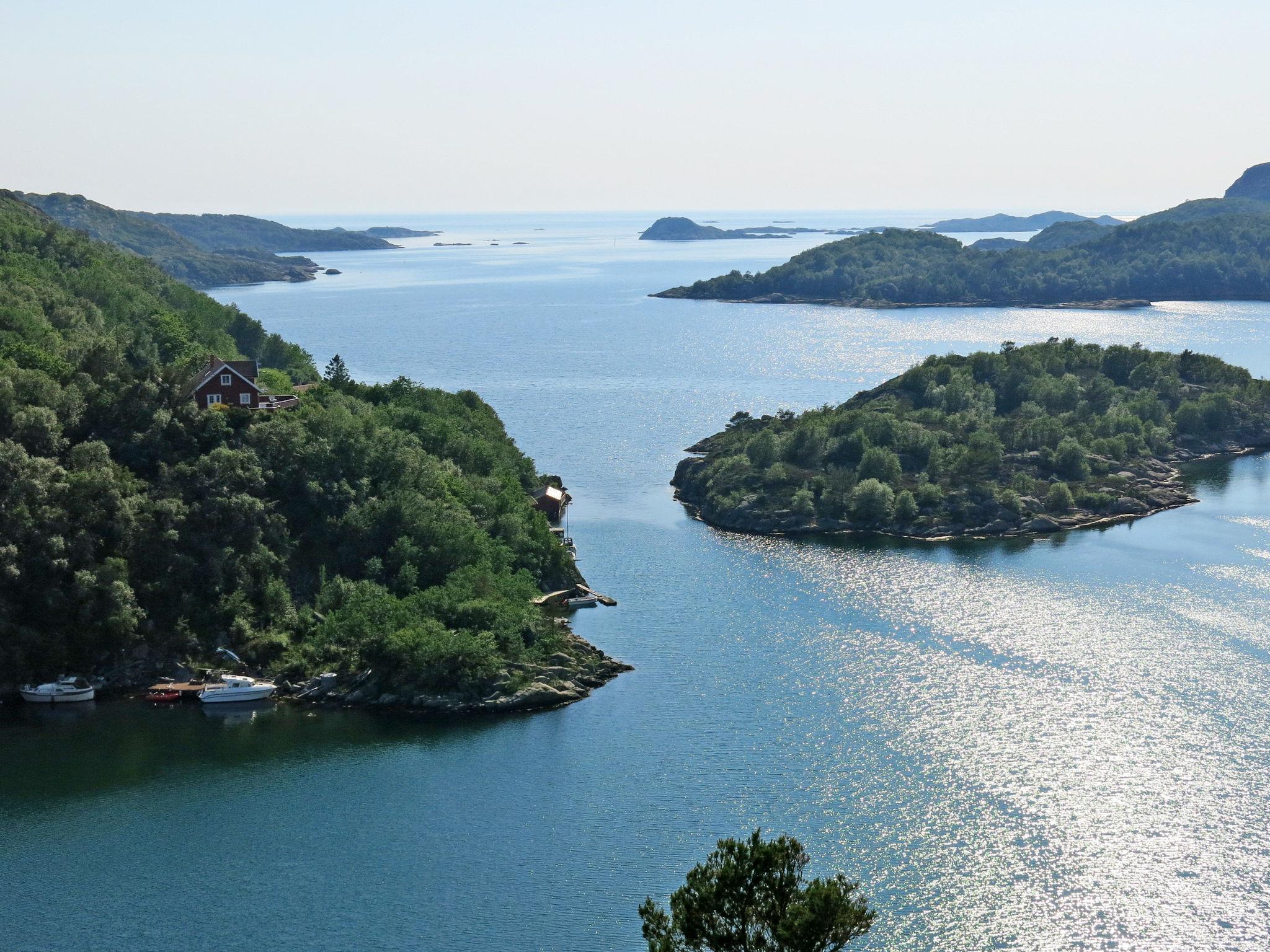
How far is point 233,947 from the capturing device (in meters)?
37.9

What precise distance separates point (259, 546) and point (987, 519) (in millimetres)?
47342

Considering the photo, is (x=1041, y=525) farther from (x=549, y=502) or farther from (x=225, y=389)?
(x=225, y=389)

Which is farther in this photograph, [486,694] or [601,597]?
[601,597]

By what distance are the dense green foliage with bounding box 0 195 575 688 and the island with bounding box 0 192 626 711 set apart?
9 cm

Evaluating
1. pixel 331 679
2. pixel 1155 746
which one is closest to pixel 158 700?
pixel 331 679

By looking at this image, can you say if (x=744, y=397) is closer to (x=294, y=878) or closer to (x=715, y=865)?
(x=294, y=878)

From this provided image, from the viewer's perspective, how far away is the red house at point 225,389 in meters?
68.4

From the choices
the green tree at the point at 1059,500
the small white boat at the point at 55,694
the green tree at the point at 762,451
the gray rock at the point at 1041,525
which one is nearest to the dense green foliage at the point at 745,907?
the small white boat at the point at 55,694

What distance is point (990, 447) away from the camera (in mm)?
95562

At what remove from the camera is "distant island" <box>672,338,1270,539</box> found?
8619 centimetres

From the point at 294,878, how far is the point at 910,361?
129 metres

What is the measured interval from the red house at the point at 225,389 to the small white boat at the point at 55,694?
713 inches

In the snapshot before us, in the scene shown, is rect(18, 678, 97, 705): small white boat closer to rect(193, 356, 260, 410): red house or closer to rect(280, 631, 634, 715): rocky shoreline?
rect(280, 631, 634, 715): rocky shoreline

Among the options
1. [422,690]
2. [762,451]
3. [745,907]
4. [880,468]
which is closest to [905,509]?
[880,468]
